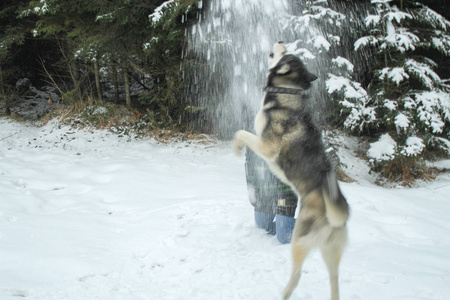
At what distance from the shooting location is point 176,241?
10.5 ft

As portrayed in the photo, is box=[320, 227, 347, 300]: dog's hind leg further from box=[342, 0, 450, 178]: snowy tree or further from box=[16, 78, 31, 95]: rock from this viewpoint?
box=[16, 78, 31, 95]: rock

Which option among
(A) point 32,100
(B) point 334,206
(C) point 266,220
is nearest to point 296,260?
(B) point 334,206

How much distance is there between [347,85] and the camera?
614 cm

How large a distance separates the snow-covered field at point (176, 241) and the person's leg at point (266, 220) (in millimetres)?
86

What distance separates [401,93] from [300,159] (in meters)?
5.95

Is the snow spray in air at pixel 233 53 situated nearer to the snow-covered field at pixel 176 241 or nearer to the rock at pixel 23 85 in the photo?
the snow-covered field at pixel 176 241

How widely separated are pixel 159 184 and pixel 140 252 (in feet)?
8.21

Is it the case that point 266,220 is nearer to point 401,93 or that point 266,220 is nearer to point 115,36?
point 401,93

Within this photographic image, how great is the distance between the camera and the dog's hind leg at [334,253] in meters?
2.14

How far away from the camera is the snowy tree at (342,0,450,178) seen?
20.9 ft

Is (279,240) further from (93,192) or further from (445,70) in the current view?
(445,70)

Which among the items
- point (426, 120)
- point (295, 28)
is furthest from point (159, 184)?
point (426, 120)

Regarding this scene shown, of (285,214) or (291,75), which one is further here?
(285,214)

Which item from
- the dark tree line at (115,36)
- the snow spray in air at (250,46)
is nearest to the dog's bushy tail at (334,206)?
the snow spray in air at (250,46)
